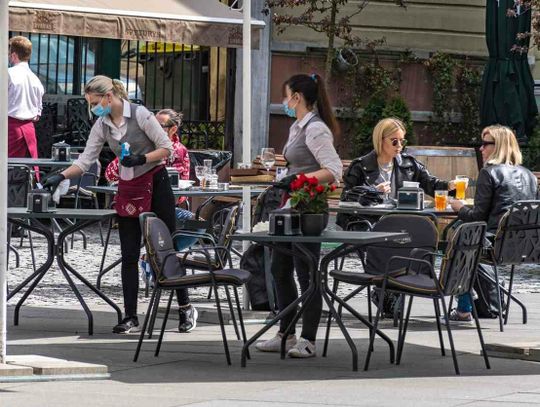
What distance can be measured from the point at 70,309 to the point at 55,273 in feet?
8.22

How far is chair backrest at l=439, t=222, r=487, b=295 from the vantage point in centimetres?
970

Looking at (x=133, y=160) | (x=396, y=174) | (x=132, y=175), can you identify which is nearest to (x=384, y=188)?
(x=396, y=174)

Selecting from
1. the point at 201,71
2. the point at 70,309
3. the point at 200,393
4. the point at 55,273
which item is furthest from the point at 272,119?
the point at 200,393

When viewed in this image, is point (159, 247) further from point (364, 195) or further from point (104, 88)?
point (364, 195)

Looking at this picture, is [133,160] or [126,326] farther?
[126,326]

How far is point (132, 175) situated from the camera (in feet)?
36.9

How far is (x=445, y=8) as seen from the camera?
2333cm

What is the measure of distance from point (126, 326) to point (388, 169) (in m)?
2.79

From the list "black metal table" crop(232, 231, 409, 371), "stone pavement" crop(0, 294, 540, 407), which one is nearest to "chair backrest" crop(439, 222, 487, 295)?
"black metal table" crop(232, 231, 409, 371)

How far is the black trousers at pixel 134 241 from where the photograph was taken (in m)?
11.2

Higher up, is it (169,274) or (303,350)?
(169,274)

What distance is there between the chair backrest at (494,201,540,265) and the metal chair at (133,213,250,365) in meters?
2.38

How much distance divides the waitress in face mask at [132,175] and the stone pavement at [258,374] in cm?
28

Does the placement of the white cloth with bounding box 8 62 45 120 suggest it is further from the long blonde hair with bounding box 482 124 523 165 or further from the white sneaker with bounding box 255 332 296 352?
the white sneaker with bounding box 255 332 296 352
